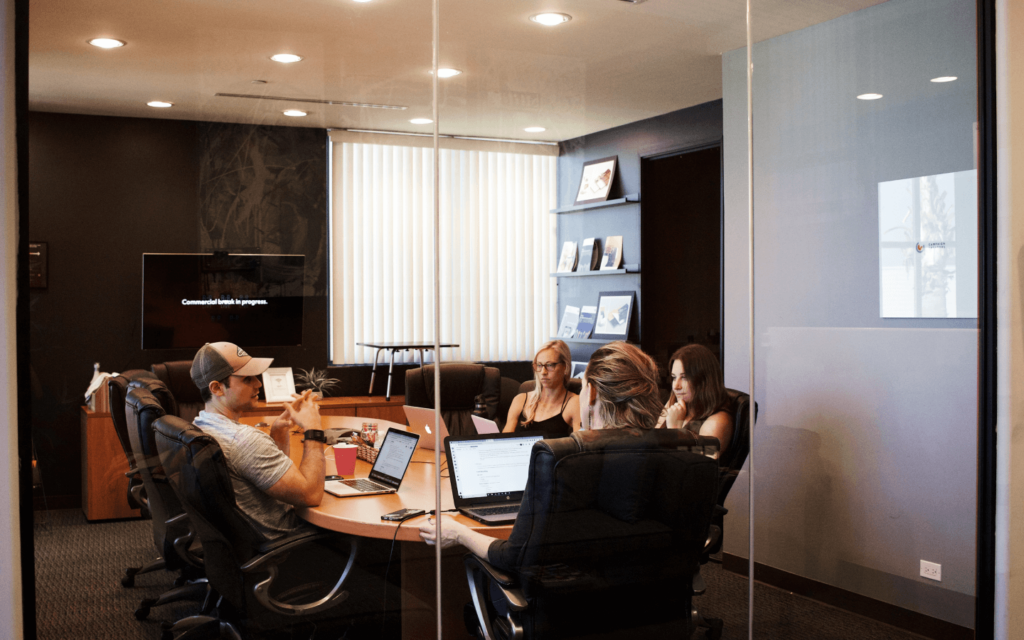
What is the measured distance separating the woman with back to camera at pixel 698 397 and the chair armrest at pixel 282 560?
114cm

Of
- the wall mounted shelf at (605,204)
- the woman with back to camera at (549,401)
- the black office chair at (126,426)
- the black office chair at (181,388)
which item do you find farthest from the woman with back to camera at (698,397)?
the black office chair at (126,426)

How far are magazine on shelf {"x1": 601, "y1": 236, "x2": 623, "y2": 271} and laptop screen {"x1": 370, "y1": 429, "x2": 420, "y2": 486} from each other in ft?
2.79

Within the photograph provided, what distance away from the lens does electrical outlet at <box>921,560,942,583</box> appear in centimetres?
323

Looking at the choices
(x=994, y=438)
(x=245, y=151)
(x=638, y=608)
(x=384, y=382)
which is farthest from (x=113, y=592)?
(x=994, y=438)

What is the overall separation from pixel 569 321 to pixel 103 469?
1.44 metres

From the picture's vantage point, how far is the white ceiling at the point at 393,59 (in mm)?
2145

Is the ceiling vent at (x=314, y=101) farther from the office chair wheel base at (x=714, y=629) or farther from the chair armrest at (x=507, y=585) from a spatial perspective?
the office chair wheel base at (x=714, y=629)

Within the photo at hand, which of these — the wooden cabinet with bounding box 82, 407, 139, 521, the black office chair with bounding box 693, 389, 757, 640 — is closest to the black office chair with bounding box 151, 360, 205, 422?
the wooden cabinet with bounding box 82, 407, 139, 521

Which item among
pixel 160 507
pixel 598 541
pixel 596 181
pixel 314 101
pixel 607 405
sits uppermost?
pixel 314 101

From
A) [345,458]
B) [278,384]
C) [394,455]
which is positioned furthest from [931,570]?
[278,384]

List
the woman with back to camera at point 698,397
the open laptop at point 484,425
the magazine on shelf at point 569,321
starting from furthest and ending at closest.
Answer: the woman with back to camera at point 698,397, the magazine on shelf at point 569,321, the open laptop at point 484,425

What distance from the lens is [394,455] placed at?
2391mm

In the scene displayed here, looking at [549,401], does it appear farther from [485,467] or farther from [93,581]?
[93,581]

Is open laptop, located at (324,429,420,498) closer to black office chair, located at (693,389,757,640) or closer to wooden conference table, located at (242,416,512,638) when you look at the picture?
wooden conference table, located at (242,416,512,638)
